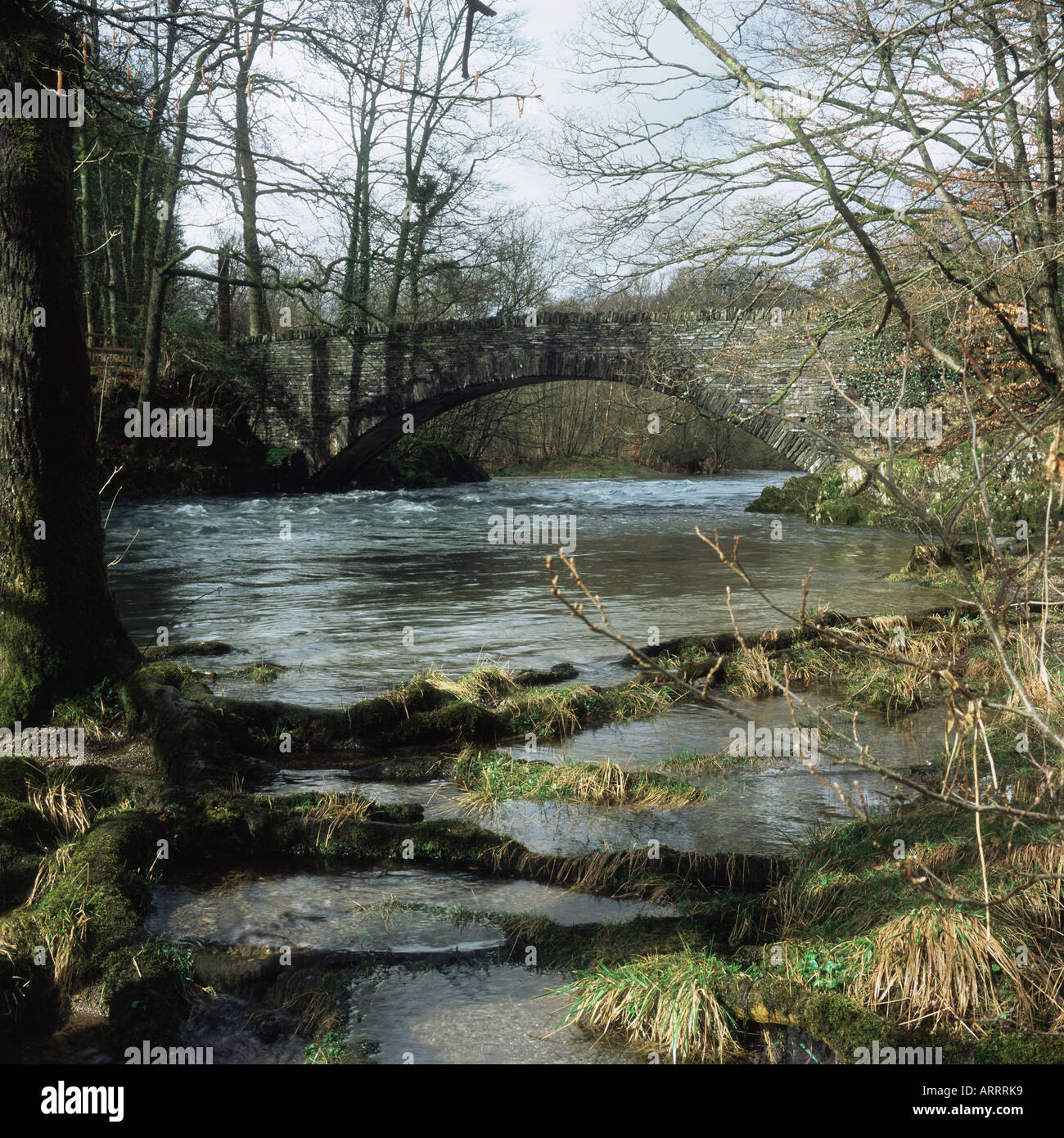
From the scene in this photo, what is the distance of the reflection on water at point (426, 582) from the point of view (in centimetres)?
959

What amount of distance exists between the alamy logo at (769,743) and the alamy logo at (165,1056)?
12.7 feet

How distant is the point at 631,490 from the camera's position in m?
31.5

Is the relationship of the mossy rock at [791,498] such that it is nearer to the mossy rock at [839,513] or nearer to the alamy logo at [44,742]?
the mossy rock at [839,513]

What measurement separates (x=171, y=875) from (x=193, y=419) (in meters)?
23.8

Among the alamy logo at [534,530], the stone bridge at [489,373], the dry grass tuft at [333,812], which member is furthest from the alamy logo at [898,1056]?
the stone bridge at [489,373]

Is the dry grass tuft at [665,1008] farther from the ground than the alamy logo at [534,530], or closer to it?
closer to it

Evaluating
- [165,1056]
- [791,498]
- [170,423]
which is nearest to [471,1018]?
[165,1056]

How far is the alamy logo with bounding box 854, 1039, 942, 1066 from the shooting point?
330 centimetres

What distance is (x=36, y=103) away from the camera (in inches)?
236

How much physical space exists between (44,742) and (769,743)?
15.0 feet
